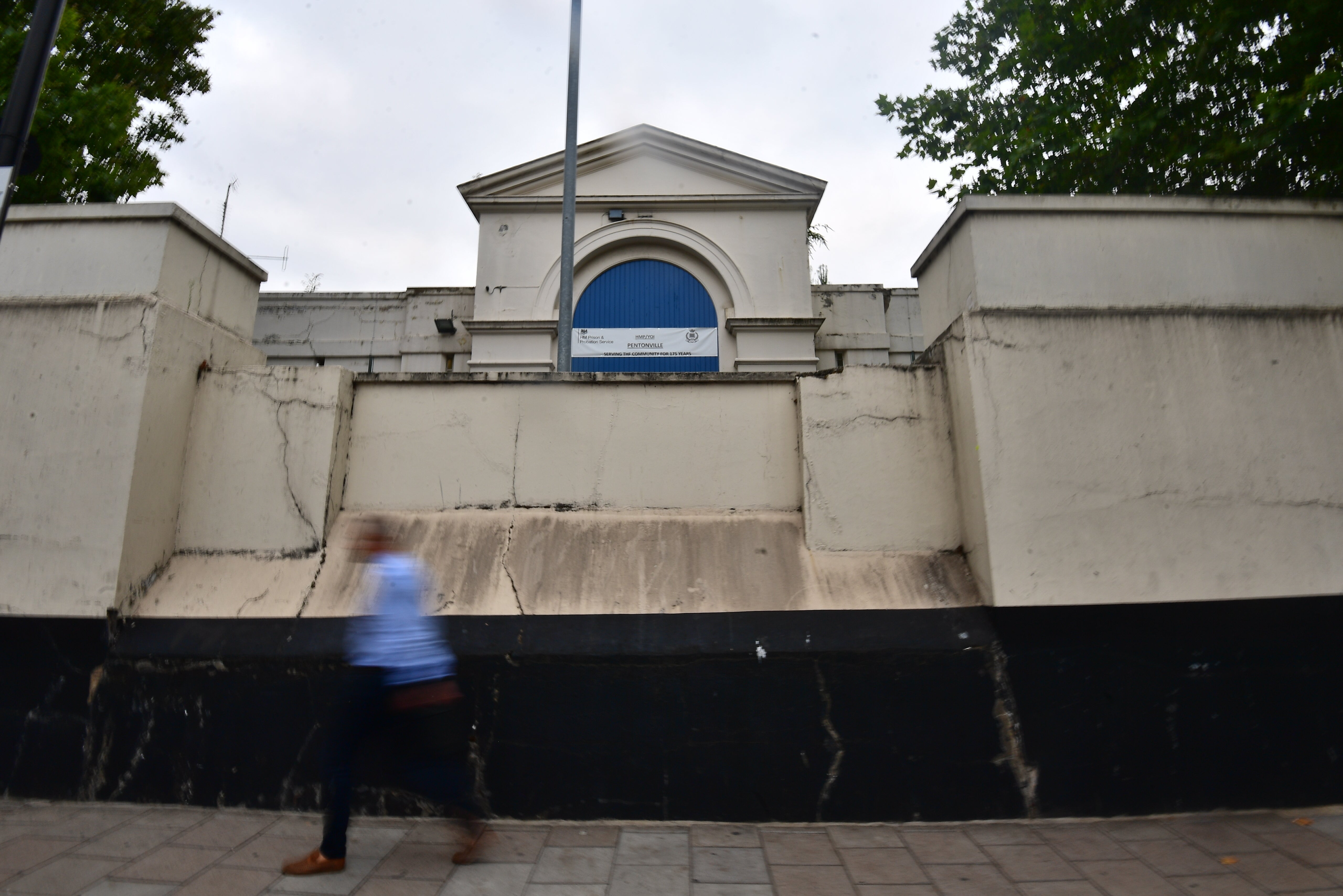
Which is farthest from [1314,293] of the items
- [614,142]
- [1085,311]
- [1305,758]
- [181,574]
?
[614,142]

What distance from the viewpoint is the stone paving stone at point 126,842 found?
315 centimetres

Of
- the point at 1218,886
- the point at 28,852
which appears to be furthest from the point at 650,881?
the point at 28,852

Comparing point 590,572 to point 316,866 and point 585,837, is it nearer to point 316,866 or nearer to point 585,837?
point 585,837

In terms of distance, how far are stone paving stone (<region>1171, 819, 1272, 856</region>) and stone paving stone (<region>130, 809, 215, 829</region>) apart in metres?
4.95

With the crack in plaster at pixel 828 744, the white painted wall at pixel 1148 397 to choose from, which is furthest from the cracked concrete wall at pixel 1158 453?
the crack in plaster at pixel 828 744

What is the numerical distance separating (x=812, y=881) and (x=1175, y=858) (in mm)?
1712

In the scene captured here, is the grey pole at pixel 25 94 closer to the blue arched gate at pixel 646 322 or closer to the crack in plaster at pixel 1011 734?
the crack in plaster at pixel 1011 734

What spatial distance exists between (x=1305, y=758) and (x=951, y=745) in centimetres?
190

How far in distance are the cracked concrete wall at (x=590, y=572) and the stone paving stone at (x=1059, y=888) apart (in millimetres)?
1333

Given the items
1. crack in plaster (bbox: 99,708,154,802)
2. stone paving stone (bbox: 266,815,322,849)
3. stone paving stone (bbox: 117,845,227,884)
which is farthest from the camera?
crack in plaster (bbox: 99,708,154,802)

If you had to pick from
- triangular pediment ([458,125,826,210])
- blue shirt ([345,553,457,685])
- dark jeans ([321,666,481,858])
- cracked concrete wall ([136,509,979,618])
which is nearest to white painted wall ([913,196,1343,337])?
cracked concrete wall ([136,509,979,618])

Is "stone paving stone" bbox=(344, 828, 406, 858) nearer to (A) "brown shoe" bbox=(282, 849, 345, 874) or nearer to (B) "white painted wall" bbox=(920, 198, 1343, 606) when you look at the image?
(A) "brown shoe" bbox=(282, 849, 345, 874)

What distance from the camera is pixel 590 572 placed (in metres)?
4.02

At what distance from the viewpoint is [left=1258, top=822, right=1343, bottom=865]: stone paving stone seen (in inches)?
121
